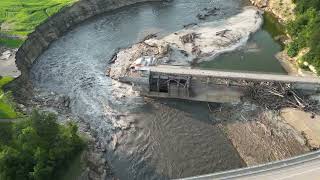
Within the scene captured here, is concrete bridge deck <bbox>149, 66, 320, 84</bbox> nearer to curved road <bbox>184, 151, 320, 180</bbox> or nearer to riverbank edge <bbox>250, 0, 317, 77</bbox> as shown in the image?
riverbank edge <bbox>250, 0, 317, 77</bbox>

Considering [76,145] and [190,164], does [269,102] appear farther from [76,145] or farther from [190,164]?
[76,145]

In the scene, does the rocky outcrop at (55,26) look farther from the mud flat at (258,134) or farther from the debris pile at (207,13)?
the mud flat at (258,134)

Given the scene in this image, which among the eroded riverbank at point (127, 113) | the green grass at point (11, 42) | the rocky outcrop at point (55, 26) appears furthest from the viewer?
the green grass at point (11, 42)

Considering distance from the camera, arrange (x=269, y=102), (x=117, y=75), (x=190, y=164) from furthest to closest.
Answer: (x=117, y=75) < (x=269, y=102) < (x=190, y=164)

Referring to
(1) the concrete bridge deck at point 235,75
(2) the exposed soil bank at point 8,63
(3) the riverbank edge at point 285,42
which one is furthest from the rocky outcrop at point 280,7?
(2) the exposed soil bank at point 8,63

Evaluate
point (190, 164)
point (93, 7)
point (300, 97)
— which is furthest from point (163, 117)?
point (93, 7)

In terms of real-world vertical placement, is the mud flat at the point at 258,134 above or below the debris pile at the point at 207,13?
below
